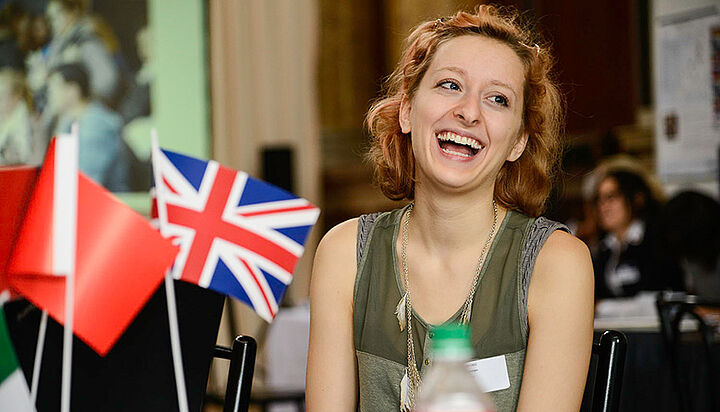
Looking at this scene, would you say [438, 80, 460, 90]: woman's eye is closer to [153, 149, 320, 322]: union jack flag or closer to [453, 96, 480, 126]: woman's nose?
[453, 96, 480, 126]: woman's nose

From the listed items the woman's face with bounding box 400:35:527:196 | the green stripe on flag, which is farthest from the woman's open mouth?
the green stripe on flag

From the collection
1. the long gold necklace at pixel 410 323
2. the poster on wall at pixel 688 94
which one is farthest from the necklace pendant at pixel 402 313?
the poster on wall at pixel 688 94

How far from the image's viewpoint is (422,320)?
1623mm

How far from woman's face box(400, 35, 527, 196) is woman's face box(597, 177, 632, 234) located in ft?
10.4

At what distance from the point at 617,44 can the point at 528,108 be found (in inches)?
180

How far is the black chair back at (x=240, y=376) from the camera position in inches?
58.1

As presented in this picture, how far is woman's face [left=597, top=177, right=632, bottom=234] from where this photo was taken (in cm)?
466

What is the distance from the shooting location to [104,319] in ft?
3.55

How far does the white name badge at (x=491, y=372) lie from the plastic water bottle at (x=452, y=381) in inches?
27.4

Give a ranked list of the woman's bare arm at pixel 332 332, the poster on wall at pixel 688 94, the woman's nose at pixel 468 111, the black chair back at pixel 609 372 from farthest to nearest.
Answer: the poster on wall at pixel 688 94 < the woman's bare arm at pixel 332 332 < the woman's nose at pixel 468 111 < the black chair back at pixel 609 372

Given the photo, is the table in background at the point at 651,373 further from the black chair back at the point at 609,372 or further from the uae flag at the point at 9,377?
the uae flag at the point at 9,377

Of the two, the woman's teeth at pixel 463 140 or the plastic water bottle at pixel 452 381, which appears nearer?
the plastic water bottle at pixel 452 381

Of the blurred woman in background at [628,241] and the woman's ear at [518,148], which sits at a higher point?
the woman's ear at [518,148]

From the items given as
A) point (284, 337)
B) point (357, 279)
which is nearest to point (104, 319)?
point (357, 279)
